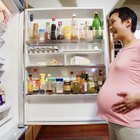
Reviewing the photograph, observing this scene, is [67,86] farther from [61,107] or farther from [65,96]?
[61,107]

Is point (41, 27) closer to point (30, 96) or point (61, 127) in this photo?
point (30, 96)

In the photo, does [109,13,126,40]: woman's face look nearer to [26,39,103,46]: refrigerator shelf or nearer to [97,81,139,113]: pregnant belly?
[97,81,139,113]: pregnant belly

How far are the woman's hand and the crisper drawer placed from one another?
719mm

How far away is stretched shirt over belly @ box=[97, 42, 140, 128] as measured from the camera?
3.03 feet

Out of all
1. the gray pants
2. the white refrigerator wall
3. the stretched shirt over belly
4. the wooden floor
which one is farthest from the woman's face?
the wooden floor

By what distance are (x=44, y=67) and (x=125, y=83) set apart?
36.9 inches

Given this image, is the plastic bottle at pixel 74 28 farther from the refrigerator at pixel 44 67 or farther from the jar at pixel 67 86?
the jar at pixel 67 86

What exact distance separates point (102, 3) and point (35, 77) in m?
1.25

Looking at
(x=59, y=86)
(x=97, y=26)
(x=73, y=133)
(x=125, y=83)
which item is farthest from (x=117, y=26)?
(x=73, y=133)

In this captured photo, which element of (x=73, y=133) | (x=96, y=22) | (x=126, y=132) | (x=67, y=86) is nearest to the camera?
(x=126, y=132)

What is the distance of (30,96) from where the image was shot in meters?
1.66

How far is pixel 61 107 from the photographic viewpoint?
168 cm

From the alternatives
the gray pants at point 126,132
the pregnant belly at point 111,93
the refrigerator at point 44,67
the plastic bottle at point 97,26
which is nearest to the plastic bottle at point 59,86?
the refrigerator at point 44,67

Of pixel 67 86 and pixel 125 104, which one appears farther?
pixel 67 86
